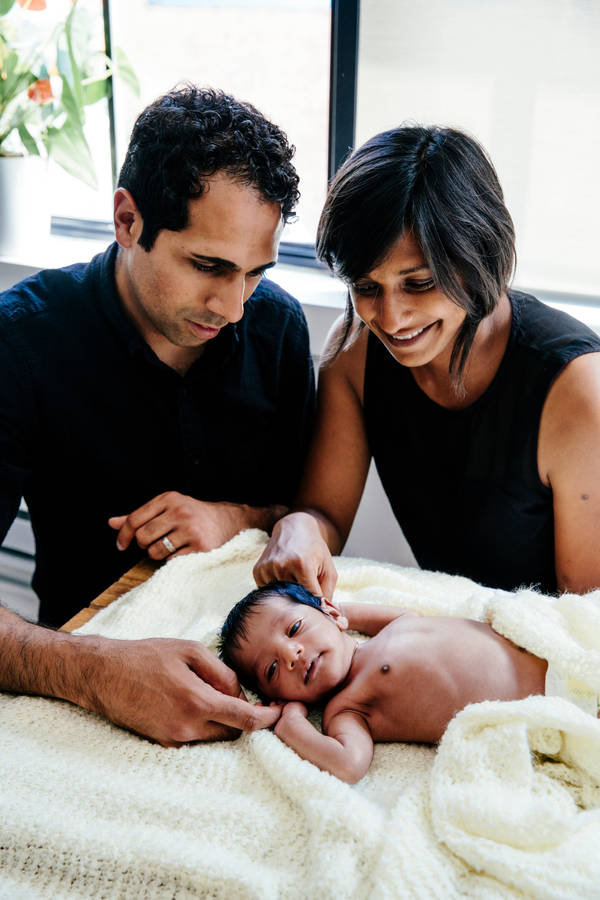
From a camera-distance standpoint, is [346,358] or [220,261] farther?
[346,358]

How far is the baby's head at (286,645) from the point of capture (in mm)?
1216

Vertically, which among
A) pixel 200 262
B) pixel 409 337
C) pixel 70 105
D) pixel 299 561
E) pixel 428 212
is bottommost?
pixel 299 561

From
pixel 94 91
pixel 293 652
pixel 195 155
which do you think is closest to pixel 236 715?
pixel 293 652

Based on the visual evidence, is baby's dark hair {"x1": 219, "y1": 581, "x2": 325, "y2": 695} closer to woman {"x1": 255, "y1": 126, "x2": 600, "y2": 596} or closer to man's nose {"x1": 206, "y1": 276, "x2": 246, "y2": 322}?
woman {"x1": 255, "y1": 126, "x2": 600, "y2": 596}

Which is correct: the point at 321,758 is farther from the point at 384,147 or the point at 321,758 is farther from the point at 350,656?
the point at 384,147

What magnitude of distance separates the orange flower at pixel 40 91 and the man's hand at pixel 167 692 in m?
2.00

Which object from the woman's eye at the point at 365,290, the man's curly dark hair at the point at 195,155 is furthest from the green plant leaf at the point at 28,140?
the woman's eye at the point at 365,290

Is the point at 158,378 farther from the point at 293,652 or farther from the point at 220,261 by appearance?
the point at 293,652

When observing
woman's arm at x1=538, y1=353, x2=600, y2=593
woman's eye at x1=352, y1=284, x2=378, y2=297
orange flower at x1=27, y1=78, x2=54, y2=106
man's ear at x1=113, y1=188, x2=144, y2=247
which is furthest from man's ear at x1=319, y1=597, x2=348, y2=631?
orange flower at x1=27, y1=78, x2=54, y2=106

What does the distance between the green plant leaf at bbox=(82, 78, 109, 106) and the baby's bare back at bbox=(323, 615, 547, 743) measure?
2170 mm

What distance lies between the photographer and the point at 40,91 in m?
2.54

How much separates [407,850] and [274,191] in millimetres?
1129

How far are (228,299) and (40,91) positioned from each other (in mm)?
1447

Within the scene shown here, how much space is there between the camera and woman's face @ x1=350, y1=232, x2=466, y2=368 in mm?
1349
